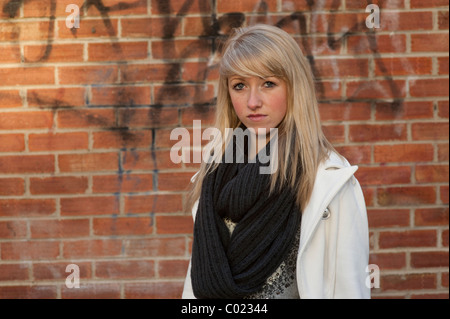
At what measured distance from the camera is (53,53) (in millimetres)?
3318

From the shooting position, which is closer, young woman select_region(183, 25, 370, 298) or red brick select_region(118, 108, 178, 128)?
young woman select_region(183, 25, 370, 298)

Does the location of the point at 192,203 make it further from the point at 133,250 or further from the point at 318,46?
the point at 318,46

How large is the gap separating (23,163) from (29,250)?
1.62ft

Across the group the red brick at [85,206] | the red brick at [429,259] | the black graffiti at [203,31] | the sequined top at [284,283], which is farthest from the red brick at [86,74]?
the red brick at [429,259]

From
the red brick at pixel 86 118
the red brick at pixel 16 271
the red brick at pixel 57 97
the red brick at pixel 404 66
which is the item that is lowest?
the red brick at pixel 16 271

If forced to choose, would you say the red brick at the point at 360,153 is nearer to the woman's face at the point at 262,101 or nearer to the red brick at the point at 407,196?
the red brick at the point at 407,196

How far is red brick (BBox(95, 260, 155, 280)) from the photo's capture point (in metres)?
3.37

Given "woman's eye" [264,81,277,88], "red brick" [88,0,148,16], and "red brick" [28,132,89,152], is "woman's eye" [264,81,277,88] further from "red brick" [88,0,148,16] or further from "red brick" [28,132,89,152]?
"red brick" [28,132,89,152]

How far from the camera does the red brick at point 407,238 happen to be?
11.1ft

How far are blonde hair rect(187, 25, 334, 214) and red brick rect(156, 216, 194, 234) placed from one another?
120 cm

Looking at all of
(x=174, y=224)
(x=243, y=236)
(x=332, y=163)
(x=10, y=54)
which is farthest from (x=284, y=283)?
(x=10, y=54)

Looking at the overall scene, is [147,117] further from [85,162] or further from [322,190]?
[322,190]

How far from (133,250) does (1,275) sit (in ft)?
2.52

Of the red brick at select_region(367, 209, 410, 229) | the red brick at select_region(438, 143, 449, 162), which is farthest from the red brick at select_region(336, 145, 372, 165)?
the red brick at select_region(438, 143, 449, 162)
